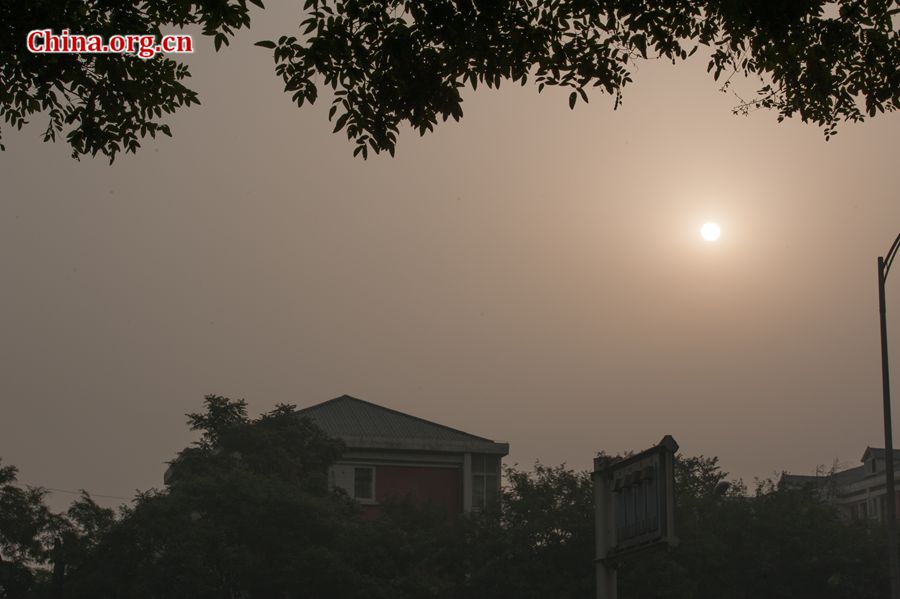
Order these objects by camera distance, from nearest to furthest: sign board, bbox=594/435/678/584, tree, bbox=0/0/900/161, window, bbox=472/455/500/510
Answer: tree, bbox=0/0/900/161 → sign board, bbox=594/435/678/584 → window, bbox=472/455/500/510

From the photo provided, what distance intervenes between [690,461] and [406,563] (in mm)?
10729

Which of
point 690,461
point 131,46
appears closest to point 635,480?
point 131,46

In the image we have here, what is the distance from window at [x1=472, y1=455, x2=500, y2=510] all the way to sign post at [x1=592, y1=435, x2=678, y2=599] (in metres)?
32.3

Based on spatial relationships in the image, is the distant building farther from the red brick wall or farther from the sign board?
the sign board

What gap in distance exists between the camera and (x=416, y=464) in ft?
169

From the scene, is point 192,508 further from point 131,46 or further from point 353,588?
point 131,46

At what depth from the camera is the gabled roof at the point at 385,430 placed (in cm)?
5097

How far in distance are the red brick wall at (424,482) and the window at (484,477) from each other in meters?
0.63

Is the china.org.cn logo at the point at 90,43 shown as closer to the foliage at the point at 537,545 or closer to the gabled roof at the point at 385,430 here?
the foliage at the point at 537,545

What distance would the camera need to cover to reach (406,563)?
35.3 m

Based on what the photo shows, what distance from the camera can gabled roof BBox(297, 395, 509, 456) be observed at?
2007 inches

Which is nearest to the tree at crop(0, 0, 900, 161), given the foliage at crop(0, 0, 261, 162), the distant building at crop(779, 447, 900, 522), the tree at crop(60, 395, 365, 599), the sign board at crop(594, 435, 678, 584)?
the foliage at crop(0, 0, 261, 162)

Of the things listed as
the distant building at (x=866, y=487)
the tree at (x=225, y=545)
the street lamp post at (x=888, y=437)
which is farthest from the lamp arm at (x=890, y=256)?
the distant building at (x=866, y=487)

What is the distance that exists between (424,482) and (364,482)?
2488 mm
